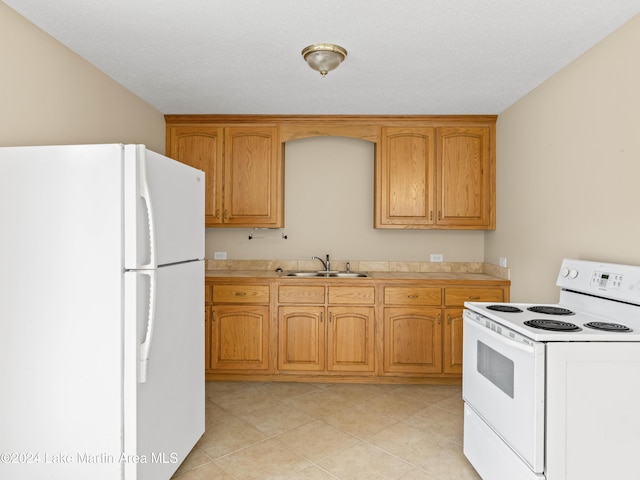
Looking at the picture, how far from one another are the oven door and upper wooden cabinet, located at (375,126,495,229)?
162 cm

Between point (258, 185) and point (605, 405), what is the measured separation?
9.77ft

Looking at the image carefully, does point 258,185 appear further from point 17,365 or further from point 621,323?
point 621,323

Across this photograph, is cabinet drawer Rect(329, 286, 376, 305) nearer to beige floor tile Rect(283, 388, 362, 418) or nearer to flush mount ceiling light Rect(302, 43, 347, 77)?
beige floor tile Rect(283, 388, 362, 418)

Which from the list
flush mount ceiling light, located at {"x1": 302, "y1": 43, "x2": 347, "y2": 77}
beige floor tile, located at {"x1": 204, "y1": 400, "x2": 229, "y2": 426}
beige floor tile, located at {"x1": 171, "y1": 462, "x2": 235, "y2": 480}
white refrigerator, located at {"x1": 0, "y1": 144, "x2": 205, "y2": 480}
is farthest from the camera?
beige floor tile, located at {"x1": 204, "y1": 400, "x2": 229, "y2": 426}

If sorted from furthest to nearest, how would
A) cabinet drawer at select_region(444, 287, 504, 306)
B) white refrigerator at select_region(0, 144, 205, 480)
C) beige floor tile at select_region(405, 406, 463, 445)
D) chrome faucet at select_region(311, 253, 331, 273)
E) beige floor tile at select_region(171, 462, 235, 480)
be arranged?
chrome faucet at select_region(311, 253, 331, 273) < cabinet drawer at select_region(444, 287, 504, 306) < beige floor tile at select_region(405, 406, 463, 445) < beige floor tile at select_region(171, 462, 235, 480) < white refrigerator at select_region(0, 144, 205, 480)

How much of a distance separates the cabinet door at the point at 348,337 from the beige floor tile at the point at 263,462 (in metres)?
1.11

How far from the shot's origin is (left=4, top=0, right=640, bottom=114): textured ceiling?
1.98m

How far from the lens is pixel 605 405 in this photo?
157 centimetres

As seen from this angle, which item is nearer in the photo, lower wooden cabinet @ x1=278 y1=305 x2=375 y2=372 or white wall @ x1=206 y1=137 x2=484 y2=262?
lower wooden cabinet @ x1=278 y1=305 x2=375 y2=372

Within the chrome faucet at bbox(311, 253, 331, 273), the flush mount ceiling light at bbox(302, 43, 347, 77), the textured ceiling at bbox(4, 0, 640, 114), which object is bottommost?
the chrome faucet at bbox(311, 253, 331, 273)

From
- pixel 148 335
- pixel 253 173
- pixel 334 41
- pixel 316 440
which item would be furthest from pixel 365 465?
pixel 253 173

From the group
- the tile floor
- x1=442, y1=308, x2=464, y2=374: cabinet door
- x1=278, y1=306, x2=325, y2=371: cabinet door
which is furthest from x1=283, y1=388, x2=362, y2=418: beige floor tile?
x1=442, y1=308, x2=464, y2=374: cabinet door

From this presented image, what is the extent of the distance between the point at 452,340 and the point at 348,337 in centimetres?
88

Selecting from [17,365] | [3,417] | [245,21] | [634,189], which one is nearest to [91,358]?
[17,365]
